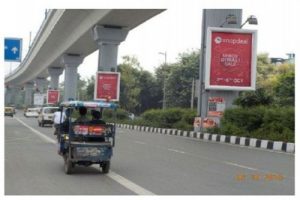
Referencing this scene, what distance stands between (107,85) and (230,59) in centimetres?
1734

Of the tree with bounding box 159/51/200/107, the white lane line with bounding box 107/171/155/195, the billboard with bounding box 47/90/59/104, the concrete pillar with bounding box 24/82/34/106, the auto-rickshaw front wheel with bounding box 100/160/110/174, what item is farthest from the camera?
the concrete pillar with bounding box 24/82/34/106

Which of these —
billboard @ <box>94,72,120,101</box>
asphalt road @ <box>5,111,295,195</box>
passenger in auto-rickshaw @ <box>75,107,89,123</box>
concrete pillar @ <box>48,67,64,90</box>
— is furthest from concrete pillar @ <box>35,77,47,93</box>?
passenger in auto-rickshaw @ <box>75,107,89,123</box>

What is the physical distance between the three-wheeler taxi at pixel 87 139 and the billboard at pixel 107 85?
30.8 meters

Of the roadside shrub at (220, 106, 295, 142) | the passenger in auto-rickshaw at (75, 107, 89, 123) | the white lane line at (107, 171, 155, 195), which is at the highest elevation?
the passenger in auto-rickshaw at (75, 107, 89, 123)

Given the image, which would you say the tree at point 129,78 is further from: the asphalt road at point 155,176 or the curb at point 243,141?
the asphalt road at point 155,176

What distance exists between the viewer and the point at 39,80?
102875 mm

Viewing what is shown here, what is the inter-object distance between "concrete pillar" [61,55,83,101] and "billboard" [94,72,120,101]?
13.5 meters

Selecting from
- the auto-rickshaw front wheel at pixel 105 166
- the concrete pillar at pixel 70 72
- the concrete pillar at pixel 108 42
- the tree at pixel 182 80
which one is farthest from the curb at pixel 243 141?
the tree at pixel 182 80

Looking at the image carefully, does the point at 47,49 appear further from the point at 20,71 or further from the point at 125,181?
the point at 125,181

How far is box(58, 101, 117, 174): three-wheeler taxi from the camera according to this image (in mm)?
11711

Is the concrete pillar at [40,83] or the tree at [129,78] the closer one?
the tree at [129,78]

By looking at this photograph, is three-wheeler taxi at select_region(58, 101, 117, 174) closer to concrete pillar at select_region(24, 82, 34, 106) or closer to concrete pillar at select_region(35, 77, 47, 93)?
concrete pillar at select_region(35, 77, 47, 93)

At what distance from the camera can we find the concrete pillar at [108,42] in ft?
133

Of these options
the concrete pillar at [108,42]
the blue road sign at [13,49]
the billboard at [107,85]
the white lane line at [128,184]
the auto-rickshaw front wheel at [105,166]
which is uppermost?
the concrete pillar at [108,42]
